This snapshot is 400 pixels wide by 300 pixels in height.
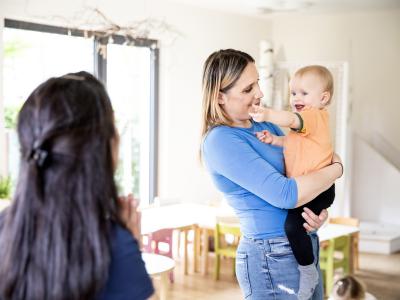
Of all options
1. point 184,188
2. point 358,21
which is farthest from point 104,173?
point 358,21

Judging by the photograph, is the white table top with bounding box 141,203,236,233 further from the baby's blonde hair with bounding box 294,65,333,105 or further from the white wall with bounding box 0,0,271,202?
the baby's blonde hair with bounding box 294,65,333,105

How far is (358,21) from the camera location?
7.66m

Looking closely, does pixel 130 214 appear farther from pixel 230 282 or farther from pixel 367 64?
pixel 367 64

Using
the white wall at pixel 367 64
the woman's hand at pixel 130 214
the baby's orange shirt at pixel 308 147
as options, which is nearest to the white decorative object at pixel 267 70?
the white wall at pixel 367 64

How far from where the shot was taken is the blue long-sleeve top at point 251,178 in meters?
1.79

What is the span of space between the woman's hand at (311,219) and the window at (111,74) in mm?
3545

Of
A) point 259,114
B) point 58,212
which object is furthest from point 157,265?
point 58,212

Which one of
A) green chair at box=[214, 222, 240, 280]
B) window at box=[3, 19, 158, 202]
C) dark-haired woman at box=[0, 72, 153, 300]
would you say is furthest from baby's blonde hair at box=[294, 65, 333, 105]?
window at box=[3, 19, 158, 202]

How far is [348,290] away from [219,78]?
2.13 m

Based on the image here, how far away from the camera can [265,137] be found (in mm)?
1954

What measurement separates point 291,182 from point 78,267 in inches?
33.2

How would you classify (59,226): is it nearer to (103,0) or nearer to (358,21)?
(103,0)

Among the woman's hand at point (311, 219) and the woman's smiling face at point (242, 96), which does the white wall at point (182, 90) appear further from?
the woman's hand at point (311, 219)

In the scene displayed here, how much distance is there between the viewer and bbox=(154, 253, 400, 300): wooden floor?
5133 mm
